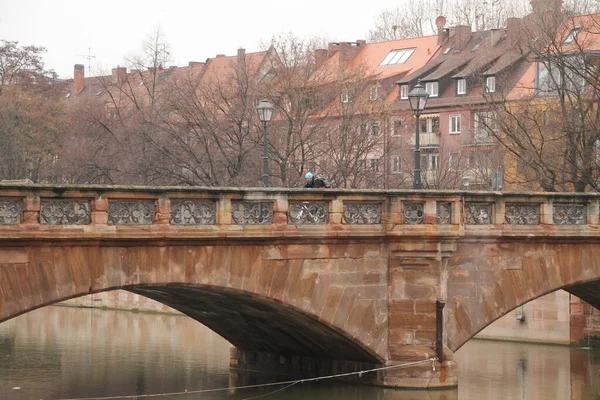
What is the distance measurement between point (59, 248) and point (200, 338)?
18.3 meters

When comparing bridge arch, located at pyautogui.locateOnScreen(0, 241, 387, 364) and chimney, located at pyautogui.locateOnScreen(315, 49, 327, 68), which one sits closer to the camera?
bridge arch, located at pyautogui.locateOnScreen(0, 241, 387, 364)

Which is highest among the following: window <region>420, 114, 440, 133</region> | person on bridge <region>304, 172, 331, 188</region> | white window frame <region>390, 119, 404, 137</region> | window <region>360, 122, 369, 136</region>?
window <region>420, 114, 440, 133</region>

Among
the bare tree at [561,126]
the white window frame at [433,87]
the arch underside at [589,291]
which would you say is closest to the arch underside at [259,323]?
the arch underside at [589,291]

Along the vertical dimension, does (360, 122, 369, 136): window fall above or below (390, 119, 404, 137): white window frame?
below

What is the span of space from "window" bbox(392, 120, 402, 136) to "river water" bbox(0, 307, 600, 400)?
31.9 feet

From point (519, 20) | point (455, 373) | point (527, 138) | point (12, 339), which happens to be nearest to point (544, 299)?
point (527, 138)

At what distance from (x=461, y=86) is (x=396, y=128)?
11.0 meters

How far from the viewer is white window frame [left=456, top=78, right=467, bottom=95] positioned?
57312 mm

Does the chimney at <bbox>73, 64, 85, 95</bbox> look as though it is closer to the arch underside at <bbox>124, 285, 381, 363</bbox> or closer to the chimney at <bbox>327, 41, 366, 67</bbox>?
the chimney at <bbox>327, 41, 366, 67</bbox>

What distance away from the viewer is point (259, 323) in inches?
1019

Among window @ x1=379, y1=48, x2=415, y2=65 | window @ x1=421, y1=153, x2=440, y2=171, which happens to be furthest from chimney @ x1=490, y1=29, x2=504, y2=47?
window @ x1=379, y1=48, x2=415, y2=65

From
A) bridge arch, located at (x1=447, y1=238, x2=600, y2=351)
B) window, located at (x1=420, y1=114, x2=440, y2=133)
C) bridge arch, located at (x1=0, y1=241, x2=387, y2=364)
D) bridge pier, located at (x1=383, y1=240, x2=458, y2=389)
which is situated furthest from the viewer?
window, located at (x1=420, y1=114, x2=440, y2=133)

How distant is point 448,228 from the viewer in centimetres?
2289

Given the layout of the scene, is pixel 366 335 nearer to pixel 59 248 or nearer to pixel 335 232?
pixel 335 232
